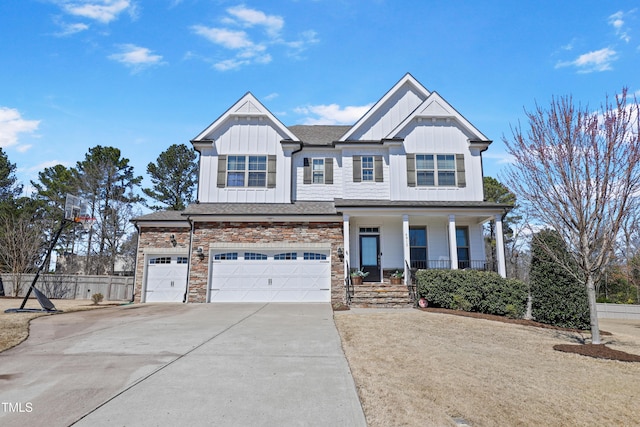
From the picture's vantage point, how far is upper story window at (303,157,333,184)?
706 inches

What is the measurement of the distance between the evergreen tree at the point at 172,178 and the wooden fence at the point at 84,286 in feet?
50.3

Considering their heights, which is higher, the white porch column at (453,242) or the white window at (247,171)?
the white window at (247,171)

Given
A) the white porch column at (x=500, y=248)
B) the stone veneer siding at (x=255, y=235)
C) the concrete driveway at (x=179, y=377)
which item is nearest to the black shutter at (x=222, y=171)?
the stone veneer siding at (x=255, y=235)

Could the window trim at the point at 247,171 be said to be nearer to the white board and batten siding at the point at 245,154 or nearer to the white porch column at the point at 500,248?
the white board and batten siding at the point at 245,154

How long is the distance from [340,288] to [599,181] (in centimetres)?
996

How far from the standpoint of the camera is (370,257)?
1677 centimetres

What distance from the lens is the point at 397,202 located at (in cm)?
1631

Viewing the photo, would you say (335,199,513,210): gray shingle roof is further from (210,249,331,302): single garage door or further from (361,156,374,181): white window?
(210,249,331,302): single garage door

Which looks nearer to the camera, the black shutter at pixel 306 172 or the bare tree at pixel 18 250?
the black shutter at pixel 306 172

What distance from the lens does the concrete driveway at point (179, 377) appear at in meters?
3.95

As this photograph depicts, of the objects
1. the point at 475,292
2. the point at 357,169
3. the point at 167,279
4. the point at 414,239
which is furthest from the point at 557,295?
the point at 167,279

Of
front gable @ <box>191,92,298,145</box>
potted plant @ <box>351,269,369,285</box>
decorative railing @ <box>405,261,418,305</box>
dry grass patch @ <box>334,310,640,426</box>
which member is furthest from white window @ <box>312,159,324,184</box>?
dry grass patch @ <box>334,310,640,426</box>

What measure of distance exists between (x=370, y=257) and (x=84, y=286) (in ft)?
53.1

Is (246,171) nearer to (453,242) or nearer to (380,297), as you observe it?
(380,297)
